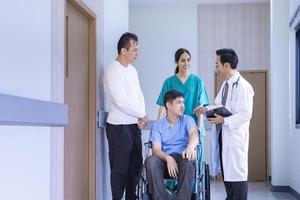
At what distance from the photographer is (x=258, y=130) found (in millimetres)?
8281

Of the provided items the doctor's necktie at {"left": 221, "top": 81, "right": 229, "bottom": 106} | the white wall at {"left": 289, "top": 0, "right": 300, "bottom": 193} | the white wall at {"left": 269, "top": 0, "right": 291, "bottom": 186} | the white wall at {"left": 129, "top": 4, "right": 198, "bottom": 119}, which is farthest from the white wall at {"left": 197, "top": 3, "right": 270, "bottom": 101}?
the doctor's necktie at {"left": 221, "top": 81, "right": 229, "bottom": 106}

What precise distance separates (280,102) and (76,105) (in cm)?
346

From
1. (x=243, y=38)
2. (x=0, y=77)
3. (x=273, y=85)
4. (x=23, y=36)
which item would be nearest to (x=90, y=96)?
(x=23, y=36)

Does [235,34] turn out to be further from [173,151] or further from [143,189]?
[143,189]

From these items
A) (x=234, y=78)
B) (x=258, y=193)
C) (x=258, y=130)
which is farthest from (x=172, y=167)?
(x=258, y=130)

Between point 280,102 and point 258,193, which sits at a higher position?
point 280,102

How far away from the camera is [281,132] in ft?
20.3

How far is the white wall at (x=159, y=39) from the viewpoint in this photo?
8383 millimetres

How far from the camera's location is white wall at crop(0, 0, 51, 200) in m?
2.17

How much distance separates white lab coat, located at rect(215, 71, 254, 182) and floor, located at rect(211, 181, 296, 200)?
2302mm

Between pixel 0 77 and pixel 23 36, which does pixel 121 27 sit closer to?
pixel 23 36

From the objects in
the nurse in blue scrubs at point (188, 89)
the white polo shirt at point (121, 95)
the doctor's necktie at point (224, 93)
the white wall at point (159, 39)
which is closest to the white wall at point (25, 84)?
the white polo shirt at point (121, 95)

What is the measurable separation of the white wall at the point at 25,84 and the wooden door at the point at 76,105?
2.12 feet

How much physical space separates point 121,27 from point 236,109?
197cm
